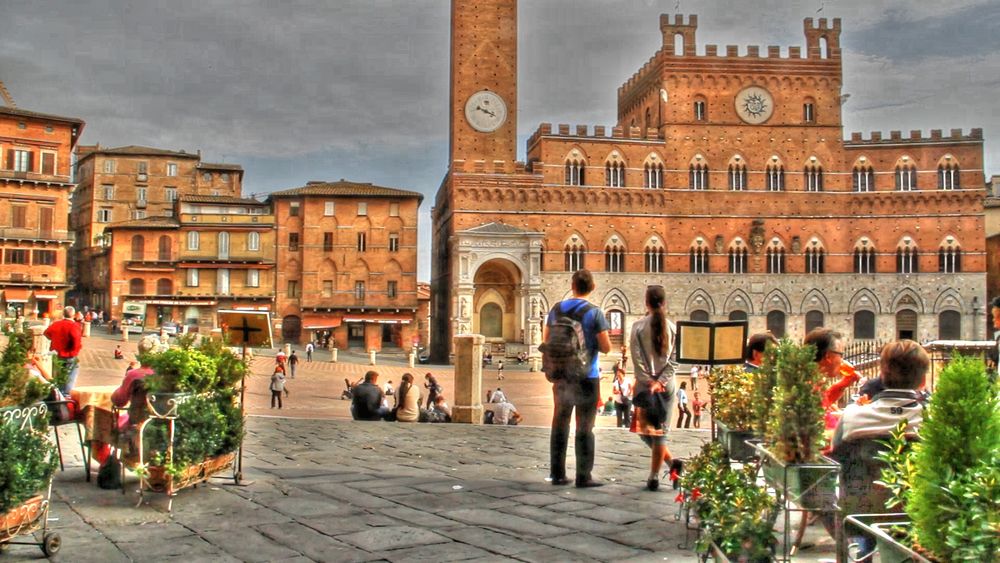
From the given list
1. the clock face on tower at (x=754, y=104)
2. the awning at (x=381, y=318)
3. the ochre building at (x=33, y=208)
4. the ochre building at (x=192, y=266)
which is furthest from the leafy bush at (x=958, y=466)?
the ochre building at (x=192, y=266)

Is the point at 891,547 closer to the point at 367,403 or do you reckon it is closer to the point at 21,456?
the point at 21,456

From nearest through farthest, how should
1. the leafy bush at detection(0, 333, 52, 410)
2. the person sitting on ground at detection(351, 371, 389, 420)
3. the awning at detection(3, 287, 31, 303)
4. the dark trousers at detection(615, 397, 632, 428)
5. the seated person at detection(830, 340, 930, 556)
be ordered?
the seated person at detection(830, 340, 930, 556)
the leafy bush at detection(0, 333, 52, 410)
the person sitting on ground at detection(351, 371, 389, 420)
the dark trousers at detection(615, 397, 632, 428)
the awning at detection(3, 287, 31, 303)

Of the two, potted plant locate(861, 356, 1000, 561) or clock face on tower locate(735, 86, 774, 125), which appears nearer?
potted plant locate(861, 356, 1000, 561)

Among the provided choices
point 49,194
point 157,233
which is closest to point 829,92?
point 157,233

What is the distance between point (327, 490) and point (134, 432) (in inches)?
57.3

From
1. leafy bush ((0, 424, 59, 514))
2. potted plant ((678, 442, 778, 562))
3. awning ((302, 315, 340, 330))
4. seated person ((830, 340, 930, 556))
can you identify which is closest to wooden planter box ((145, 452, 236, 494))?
leafy bush ((0, 424, 59, 514))

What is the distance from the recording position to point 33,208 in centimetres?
4025

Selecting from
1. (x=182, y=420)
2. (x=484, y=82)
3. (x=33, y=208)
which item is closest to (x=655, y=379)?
(x=182, y=420)

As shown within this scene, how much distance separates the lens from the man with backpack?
657cm

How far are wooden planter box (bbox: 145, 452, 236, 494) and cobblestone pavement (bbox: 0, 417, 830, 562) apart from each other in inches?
4.7

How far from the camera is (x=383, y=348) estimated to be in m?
44.2

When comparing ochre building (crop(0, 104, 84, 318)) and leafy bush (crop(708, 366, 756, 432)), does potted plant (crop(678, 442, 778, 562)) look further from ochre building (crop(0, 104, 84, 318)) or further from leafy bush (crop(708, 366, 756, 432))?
ochre building (crop(0, 104, 84, 318))

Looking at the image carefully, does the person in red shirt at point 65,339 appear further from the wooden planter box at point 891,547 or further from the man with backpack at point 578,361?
the wooden planter box at point 891,547

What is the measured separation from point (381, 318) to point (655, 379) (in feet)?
127
